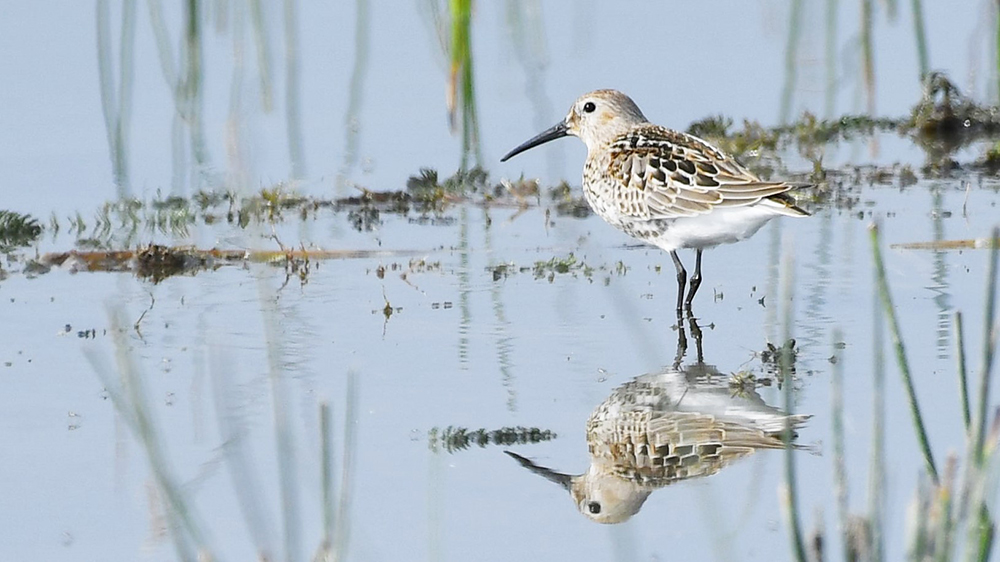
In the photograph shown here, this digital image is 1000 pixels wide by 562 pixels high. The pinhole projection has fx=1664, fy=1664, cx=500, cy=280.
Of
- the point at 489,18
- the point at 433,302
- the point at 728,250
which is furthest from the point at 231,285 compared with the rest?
the point at 489,18

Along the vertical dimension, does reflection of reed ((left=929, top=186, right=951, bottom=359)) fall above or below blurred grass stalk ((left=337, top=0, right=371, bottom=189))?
below

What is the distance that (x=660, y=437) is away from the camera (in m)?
6.43

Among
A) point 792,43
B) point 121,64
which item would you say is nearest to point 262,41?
point 121,64

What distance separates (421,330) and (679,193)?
1.59 m

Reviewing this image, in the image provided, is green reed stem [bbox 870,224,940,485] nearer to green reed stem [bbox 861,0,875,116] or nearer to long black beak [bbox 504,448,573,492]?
long black beak [bbox 504,448,573,492]

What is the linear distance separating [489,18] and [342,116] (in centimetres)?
223

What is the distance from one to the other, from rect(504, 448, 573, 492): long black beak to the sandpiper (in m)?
2.50

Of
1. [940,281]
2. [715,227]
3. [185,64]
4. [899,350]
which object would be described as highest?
[185,64]

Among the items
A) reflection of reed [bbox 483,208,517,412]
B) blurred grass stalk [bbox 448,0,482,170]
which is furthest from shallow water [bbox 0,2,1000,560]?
blurred grass stalk [bbox 448,0,482,170]

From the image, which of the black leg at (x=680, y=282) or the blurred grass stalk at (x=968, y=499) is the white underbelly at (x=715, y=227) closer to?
the black leg at (x=680, y=282)

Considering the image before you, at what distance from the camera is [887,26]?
14.6 meters

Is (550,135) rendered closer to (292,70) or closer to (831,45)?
(831,45)

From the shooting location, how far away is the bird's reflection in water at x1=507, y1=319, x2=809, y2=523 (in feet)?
19.5

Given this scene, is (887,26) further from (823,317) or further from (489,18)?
(823,317)
